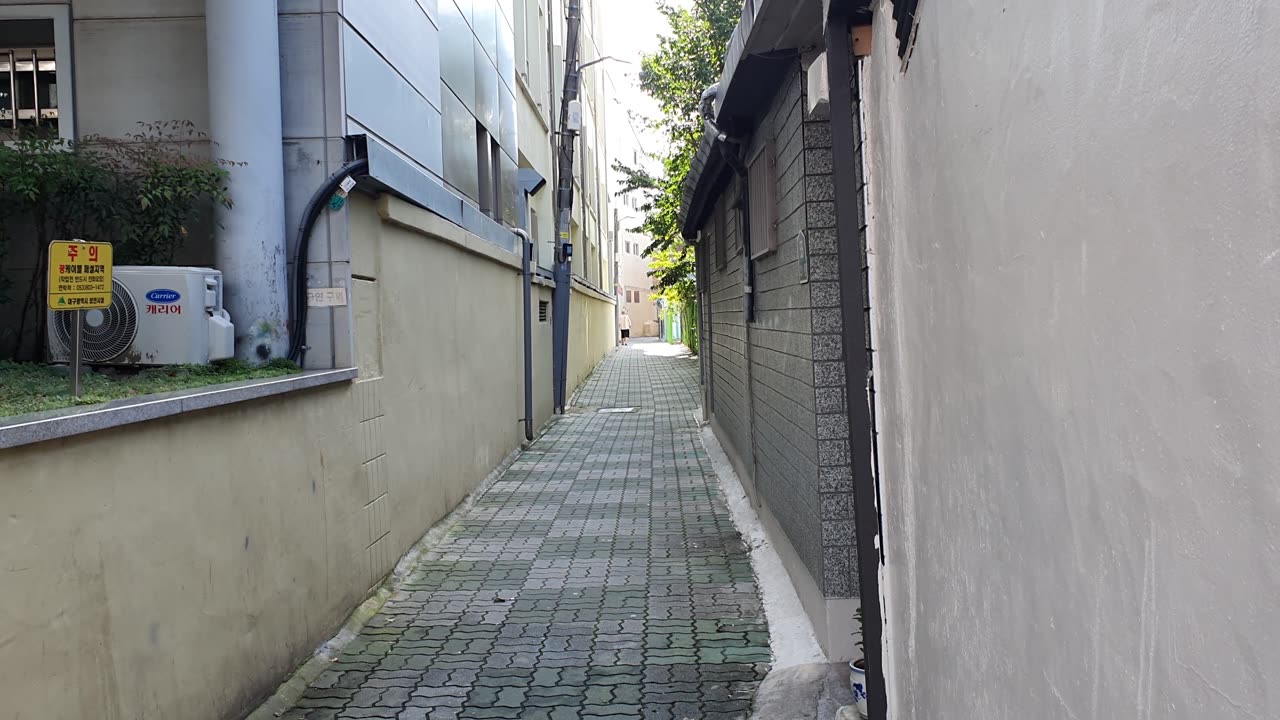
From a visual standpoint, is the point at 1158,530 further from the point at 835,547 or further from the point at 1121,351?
the point at 835,547

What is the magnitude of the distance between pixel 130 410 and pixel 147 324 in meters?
1.50

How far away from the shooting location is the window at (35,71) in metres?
5.36

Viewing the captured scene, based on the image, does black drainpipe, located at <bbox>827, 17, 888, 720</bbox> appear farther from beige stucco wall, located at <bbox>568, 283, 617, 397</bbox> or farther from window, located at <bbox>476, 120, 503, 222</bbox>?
beige stucco wall, located at <bbox>568, 283, 617, 397</bbox>

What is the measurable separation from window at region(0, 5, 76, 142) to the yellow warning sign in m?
2.37

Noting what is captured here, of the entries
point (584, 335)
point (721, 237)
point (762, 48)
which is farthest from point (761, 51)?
point (584, 335)

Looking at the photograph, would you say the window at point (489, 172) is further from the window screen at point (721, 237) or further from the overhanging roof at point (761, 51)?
the overhanging roof at point (761, 51)

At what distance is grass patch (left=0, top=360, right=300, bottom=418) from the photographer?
3.46 meters

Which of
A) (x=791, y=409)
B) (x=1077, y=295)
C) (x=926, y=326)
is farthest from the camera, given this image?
(x=791, y=409)

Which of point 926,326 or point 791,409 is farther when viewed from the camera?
point 791,409

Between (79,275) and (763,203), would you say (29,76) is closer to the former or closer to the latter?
(79,275)

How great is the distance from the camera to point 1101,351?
4.69 ft

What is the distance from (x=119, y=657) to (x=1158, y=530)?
3.23 metres

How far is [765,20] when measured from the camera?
423cm

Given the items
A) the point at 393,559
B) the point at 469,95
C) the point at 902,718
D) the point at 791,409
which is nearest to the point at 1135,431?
the point at 902,718
